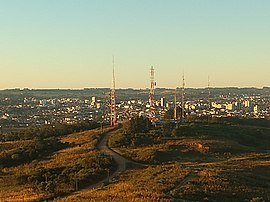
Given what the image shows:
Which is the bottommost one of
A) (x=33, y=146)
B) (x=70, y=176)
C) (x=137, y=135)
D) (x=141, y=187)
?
(x=70, y=176)

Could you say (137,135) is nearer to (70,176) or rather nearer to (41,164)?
(41,164)

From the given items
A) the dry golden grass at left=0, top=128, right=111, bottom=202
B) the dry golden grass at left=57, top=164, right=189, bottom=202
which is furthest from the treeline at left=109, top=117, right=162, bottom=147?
the dry golden grass at left=57, top=164, right=189, bottom=202

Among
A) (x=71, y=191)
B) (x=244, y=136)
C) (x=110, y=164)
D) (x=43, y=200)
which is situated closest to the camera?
(x=43, y=200)

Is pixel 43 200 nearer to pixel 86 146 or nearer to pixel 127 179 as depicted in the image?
pixel 127 179

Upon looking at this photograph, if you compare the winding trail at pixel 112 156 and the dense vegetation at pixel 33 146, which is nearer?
the winding trail at pixel 112 156

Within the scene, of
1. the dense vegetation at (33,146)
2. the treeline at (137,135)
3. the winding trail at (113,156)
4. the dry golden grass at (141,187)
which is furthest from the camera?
the treeline at (137,135)

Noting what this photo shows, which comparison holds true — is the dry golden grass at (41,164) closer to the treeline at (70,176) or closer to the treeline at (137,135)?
the treeline at (70,176)

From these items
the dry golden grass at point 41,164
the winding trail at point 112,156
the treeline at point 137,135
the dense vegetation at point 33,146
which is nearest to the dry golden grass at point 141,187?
the winding trail at point 112,156

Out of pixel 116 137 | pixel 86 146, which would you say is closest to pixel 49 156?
pixel 86 146

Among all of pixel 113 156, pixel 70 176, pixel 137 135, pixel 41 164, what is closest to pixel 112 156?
pixel 113 156
